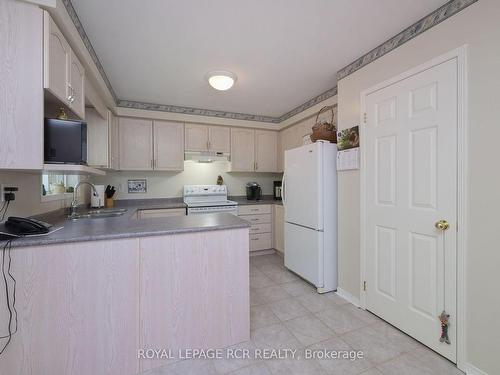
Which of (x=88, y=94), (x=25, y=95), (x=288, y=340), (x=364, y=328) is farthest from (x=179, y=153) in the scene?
(x=364, y=328)

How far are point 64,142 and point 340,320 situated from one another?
2.49m

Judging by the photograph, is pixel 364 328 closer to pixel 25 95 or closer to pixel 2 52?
pixel 25 95

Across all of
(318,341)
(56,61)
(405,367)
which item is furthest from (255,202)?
(56,61)

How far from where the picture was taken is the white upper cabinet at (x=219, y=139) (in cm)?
377

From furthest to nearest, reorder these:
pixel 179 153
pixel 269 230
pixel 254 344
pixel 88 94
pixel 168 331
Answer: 1. pixel 269 230
2. pixel 179 153
3. pixel 88 94
4. pixel 254 344
5. pixel 168 331

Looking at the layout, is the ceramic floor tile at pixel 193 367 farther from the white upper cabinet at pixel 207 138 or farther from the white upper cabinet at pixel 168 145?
the white upper cabinet at pixel 207 138

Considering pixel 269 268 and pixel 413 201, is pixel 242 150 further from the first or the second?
pixel 413 201

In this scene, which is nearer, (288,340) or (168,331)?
(168,331)

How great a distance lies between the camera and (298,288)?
103 inches

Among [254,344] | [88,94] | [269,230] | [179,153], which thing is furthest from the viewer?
[269,230]

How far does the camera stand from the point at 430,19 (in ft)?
5.27

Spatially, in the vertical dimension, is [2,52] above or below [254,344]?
above

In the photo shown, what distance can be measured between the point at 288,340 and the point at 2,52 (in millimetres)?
2507

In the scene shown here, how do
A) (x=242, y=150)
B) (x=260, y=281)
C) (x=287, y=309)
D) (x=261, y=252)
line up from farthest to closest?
(x=242, y=150), (x=261, y=252), (x=260, y=281), (x=287, y=309)
